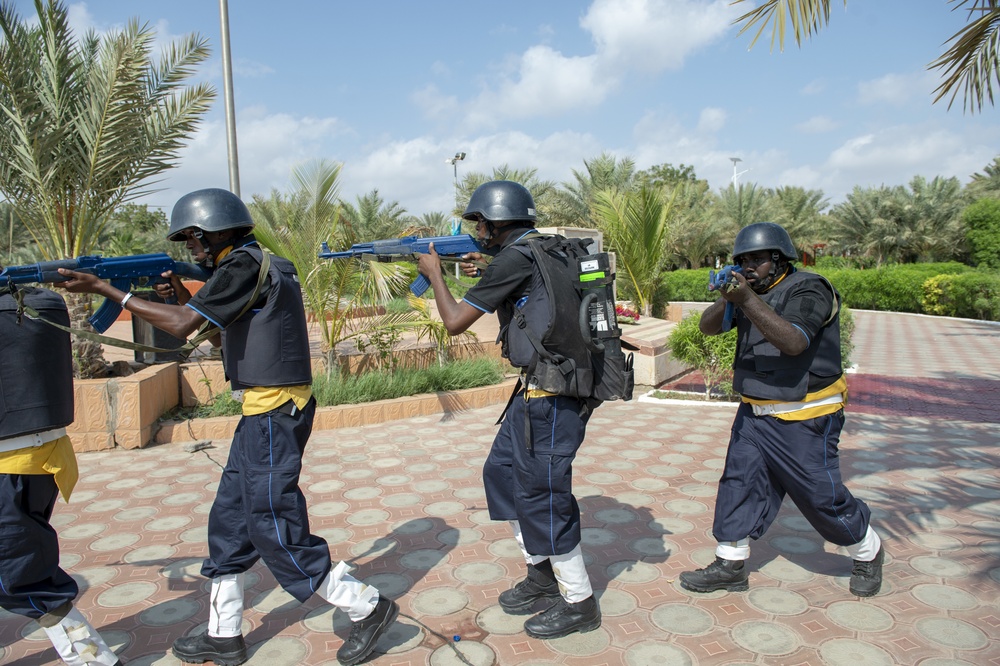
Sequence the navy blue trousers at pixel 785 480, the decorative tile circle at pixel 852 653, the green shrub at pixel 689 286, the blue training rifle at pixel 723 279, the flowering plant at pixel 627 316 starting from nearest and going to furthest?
the decorative tile circle at pixel 852 653
the blue training rifle at pixel 723 279
the navy blue trousers at pixel 785 480
the flowering plant at pixel 627 316
the green shrub at pixel 689 286

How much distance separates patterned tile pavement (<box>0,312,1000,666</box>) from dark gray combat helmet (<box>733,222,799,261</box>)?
1.71m

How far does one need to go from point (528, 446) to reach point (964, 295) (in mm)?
21422

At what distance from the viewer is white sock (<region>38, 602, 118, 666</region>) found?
2.60 metres

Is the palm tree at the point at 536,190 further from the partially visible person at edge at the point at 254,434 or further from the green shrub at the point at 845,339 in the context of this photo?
the partially visible person at edge at the point at 254,434

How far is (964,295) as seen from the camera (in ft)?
64.6

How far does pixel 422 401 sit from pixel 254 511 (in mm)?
4955

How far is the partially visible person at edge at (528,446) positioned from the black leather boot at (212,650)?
4.05 feet

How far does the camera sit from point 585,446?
632 centimetres

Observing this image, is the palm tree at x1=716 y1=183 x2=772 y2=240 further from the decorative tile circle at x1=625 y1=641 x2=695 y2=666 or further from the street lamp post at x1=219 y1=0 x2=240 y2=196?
the decorative tile circle at x1=625 y1=641 x2=695 y2=666

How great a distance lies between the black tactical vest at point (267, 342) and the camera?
278cm

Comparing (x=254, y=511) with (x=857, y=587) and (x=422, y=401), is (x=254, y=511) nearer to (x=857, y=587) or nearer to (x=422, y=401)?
(x=857, y=587)

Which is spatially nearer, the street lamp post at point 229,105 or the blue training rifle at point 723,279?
the blue training rifle at point 723,279

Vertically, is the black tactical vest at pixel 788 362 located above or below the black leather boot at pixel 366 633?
above

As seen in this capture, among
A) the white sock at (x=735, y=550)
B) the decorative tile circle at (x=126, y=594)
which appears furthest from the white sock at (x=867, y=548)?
the decorative tile circle at (x=126, y=594)
